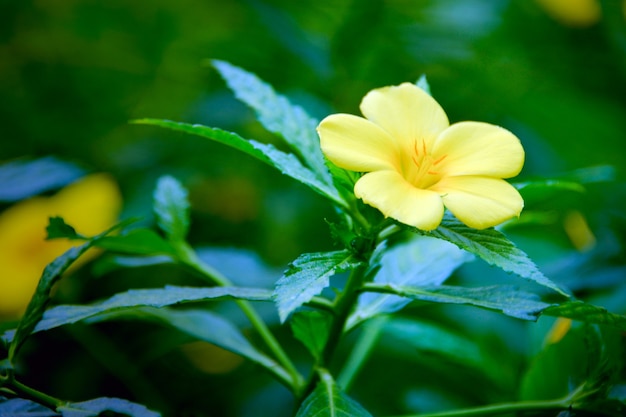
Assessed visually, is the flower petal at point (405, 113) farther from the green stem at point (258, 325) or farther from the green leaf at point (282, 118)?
the green stem at point (258, 325)

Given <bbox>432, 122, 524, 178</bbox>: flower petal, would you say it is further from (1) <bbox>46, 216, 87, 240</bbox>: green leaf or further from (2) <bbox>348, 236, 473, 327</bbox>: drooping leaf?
(1) <bbox>46, 216, 87, 240</bbox>: green leaf

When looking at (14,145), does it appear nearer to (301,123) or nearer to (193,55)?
(193,55)

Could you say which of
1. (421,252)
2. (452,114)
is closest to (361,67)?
(452,114)

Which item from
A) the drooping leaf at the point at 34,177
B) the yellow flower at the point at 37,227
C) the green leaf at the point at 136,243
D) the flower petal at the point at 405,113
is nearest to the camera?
the flower petal at the point at 405,113

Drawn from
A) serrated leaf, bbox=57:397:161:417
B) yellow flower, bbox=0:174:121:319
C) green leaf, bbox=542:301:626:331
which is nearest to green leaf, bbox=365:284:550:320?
green leaf, bbox=542:301:626:331

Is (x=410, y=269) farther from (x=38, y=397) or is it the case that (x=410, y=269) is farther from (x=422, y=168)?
(x=38, y=397)

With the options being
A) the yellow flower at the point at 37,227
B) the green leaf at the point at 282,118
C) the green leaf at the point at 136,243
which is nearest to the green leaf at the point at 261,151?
the green leaf at the point at 282,118

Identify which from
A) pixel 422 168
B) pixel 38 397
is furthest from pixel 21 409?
pixel 422 168
